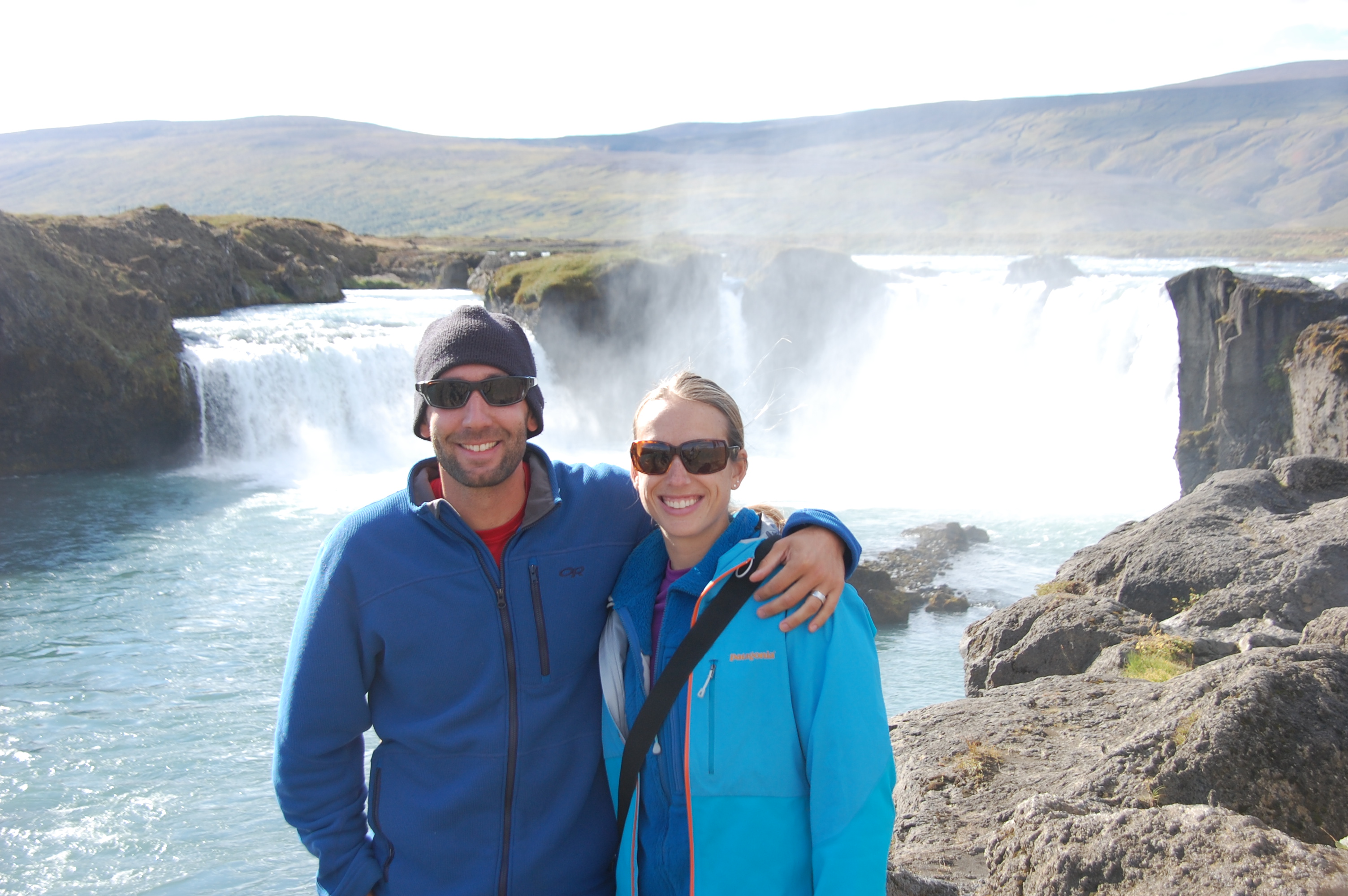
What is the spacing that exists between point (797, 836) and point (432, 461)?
150 cm

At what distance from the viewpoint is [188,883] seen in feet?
22.5

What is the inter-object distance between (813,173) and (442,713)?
154 metres

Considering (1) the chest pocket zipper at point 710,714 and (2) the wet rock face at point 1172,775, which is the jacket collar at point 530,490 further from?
(2) the wet rock face at point 1172,775

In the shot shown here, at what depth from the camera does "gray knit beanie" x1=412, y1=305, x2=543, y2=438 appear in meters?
2.68

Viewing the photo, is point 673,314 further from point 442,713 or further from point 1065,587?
point 442,713

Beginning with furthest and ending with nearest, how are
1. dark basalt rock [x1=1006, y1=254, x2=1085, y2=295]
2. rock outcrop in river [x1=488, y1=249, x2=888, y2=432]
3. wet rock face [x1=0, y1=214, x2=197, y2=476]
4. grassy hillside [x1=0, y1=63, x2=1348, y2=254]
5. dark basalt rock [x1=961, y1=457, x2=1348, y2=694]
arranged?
grassy hillside [x1=0, y1=63, x2=1348, y2=254]
dark basalt rock [x1=1006, y1=254, x2=1085, y2=295]
rock outcrop in river [x1=488, y1=249, x2=888, y2=432]
wet rock face [x1=0, y1=214, x2=197, y2=476]
dark basalt rock [x1=961, y1=457, x2=1348, y2=694]

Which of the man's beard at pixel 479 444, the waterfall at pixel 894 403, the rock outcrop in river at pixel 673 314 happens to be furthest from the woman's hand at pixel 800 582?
the rock outcrop in river at pixel 673 314

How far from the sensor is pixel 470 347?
8.79 feet

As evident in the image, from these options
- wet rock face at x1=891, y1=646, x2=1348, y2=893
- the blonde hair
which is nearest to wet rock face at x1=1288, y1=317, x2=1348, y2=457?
wet rock face at x1=891, y1=646, x2=1348, y2=893

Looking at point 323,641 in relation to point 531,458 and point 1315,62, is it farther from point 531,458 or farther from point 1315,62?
point 1315,62

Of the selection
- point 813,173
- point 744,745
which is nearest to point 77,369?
point 744,745

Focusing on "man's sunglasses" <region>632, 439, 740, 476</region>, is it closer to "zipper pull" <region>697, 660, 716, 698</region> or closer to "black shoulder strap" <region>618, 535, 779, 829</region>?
"black shoulder strap" <region>618, 535, 779, 829</region>

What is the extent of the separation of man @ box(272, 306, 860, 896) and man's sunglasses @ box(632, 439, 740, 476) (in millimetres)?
272

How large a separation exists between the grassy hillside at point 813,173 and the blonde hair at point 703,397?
3128 inches
